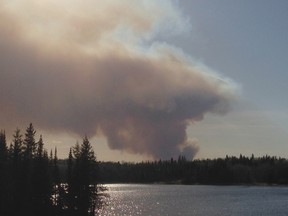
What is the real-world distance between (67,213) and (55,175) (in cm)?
1727

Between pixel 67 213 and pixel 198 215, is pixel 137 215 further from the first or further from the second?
pixel 67 213

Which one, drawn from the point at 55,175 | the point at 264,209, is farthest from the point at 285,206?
the point at 55,175

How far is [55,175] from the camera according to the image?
384 feet

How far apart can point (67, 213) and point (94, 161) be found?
12.6 m

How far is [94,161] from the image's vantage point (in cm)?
10706

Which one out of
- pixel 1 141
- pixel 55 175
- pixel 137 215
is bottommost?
pixel 137 215

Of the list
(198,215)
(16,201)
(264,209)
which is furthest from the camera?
(264,209)

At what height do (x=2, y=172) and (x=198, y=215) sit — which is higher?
(x=2, y=172)

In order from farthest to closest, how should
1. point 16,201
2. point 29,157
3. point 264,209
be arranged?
point 264,209 → point 29,157 → point 16,201

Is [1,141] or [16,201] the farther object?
[1,141]

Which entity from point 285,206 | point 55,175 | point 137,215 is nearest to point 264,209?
point 285,206

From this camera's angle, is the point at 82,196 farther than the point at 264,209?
No

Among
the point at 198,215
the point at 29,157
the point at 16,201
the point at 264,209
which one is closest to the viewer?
the point at 16,201

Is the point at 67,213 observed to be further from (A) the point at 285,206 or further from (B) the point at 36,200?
(A) the point at 285,206
